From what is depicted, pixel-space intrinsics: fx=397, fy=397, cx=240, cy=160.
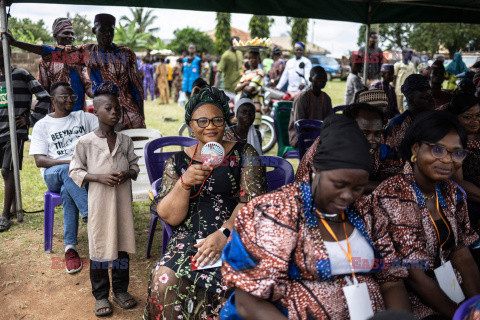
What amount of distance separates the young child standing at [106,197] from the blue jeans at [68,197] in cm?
69

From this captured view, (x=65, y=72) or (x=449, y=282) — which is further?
(x=65, y=72)

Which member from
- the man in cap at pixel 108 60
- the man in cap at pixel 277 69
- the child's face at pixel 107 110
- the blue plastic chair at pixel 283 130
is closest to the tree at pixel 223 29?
the man in cap at pixel 277 69

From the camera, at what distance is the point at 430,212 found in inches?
78.7

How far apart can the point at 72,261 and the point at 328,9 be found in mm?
4365

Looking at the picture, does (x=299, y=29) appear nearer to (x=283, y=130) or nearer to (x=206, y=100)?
(x=283, y=130)

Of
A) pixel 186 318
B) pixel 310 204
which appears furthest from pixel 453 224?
pixel 186 318

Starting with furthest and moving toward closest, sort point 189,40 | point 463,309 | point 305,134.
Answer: point 189,40 → point 305,134 → point 463,309

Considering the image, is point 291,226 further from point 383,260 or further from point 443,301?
point 443,301

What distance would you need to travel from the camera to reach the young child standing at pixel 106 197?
113 inches

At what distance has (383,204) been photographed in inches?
72.5

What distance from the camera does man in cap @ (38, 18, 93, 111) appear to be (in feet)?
14.6

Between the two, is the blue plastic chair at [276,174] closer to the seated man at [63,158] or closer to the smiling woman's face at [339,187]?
the seated man at [63,158]

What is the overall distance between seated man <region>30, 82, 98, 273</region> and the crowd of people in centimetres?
1

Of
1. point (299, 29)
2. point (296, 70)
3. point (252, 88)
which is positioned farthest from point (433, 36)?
point (252, 88)
